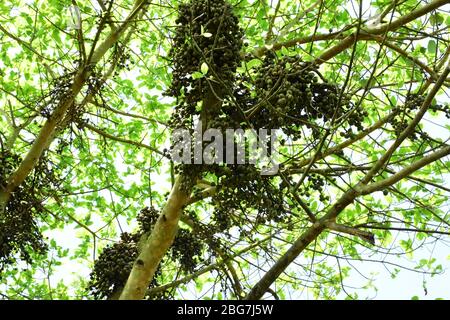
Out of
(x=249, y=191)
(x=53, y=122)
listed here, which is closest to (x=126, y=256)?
(x=53, y=122)

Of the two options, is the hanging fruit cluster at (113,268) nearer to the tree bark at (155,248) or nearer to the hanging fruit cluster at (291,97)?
the tree bark at (155,248)

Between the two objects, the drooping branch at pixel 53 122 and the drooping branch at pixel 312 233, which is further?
the drooping branch at pixel 53 122

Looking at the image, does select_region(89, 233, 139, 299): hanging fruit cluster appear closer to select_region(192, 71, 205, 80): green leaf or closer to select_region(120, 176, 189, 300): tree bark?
select_region(120, 176, 189, 300): tree bark

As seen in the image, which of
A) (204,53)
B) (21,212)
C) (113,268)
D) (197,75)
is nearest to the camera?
(197,75)

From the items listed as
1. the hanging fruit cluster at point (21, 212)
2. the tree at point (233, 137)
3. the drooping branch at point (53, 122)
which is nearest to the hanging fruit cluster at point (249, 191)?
the tree at point (233, 137)

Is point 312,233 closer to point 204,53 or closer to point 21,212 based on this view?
point 204,53

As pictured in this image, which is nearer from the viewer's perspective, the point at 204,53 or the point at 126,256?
the point at 204,53

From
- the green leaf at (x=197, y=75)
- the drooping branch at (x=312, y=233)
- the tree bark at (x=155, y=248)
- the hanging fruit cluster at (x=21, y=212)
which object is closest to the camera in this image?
the drooping branch at (x=312, y=233)

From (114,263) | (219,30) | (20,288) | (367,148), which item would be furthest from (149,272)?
(20,288)

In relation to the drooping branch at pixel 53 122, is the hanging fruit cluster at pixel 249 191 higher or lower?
lower

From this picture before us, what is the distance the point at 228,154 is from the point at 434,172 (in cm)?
293

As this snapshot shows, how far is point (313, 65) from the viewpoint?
3.28 metres

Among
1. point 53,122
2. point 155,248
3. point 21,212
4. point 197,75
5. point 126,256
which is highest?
point 53,122

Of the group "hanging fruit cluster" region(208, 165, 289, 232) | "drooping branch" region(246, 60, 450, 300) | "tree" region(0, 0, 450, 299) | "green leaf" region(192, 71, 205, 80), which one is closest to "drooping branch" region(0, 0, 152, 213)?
"tree" region(0, 0, 450, 299)
